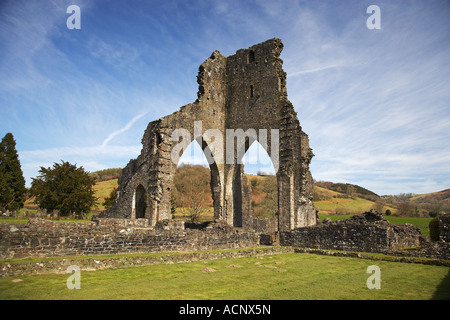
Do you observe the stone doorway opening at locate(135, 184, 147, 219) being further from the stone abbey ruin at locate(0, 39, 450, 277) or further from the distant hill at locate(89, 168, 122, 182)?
the distant hill at locate(89, 168, 122, 182)

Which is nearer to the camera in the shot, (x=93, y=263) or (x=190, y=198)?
(x=93, y=263)

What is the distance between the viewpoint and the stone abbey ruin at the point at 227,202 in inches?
363

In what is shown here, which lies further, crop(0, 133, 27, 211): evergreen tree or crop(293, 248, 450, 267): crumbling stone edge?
crop(0, 133, 27, 211): evergreen tree

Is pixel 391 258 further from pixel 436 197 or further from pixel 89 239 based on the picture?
pixel 436 197

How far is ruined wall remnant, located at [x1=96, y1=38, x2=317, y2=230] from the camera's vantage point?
57.7ft

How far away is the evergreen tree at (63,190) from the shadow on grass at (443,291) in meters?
23.3

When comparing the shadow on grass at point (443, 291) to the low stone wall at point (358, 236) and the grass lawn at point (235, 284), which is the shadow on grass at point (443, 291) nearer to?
the grass lawn at point (235, 284)

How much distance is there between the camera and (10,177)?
1199 inches

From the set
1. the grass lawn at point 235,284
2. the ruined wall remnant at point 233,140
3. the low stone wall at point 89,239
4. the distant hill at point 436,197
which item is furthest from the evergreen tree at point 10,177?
the distant hill at point 436,197

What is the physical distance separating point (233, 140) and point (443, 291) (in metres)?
16.8

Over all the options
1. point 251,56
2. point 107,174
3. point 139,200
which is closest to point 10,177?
point 139,200

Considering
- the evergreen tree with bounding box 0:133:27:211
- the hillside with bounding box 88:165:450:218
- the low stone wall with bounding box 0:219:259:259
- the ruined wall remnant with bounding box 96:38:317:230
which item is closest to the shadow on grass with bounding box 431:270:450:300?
the low stone wall with bounding box 0:219:259:259

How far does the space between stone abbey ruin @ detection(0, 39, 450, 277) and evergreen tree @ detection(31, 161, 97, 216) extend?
4.22 m

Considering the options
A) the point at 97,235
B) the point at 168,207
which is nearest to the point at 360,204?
the point at 168,207
